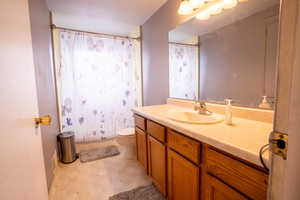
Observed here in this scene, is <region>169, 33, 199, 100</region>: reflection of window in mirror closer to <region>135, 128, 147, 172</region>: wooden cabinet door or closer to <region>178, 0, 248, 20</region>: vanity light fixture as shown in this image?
<region>178, 0, 248, 20</region>: vanity light fixture

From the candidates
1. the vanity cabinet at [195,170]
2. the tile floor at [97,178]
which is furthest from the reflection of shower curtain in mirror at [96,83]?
the vanity cabinet at [195,170]

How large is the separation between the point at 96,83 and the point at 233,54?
221 cm

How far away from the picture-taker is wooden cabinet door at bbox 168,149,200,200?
3.04 ft

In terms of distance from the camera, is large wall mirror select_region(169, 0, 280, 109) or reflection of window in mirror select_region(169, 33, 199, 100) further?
reflection of window in mirror select_region(169, 33, 199, 100)

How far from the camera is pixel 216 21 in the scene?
1390 millimetres

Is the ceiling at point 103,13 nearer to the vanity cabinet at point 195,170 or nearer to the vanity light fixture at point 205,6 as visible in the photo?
the vanity light fixture at point 205,6

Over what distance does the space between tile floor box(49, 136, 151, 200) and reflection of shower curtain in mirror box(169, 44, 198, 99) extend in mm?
1174

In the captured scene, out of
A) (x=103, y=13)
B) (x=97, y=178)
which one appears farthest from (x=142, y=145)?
(x=103, y=13)

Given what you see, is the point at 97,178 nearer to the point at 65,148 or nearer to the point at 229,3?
the point at 65,148

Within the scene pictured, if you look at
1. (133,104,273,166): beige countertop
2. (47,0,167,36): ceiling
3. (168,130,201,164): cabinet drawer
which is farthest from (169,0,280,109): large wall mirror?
(47,0,167,36): ceiling

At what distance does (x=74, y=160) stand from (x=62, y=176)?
1.21 ft

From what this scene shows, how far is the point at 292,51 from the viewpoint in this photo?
36 centimetres

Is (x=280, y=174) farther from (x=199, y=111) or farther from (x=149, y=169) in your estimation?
(x=149, y=169)

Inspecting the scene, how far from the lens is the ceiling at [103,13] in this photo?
199cm
